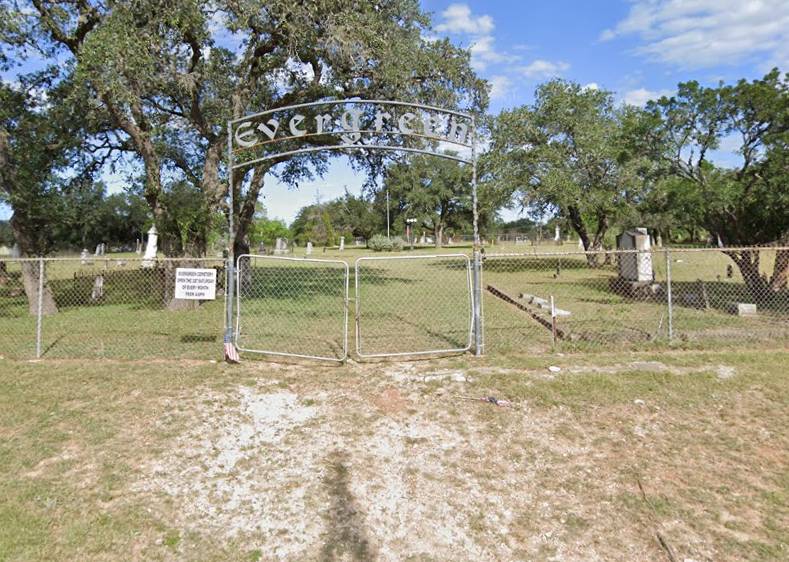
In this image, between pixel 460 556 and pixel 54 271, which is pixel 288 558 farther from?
pixel 54 271

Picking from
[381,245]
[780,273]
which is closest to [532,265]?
[780,273]

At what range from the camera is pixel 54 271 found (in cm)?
2272

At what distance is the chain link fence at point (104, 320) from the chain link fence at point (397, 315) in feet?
0.11

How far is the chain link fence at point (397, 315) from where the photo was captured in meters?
7.58

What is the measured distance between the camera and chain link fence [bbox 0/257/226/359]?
7.48 m

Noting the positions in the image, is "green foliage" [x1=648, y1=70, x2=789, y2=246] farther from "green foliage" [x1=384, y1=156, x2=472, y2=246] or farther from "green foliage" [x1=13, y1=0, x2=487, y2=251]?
"green foliage" [x1=384, y1=156, x2=472, y2=246]

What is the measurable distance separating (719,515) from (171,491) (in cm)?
387

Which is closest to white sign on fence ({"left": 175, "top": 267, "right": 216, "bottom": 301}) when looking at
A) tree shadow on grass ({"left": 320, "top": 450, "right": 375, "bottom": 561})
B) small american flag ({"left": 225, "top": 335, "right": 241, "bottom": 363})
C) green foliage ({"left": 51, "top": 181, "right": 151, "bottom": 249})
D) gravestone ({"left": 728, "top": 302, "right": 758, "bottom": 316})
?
small american flag ({"left": 225, "top": 335, "right": 241, "bottom": 363})

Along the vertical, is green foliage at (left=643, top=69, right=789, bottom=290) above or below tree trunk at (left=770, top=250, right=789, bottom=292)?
above

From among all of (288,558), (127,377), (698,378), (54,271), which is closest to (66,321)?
(127,377)

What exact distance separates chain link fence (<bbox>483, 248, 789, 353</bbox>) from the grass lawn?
4.58ft

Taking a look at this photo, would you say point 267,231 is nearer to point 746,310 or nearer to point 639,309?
point 639,309

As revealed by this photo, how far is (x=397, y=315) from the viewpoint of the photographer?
1089 centimetres

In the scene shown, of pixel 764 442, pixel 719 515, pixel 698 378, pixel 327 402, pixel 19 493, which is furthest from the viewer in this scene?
pixel 698 378
